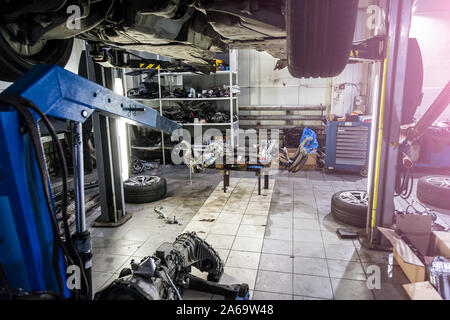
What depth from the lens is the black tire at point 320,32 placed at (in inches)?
56.7

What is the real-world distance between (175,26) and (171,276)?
2385 mm

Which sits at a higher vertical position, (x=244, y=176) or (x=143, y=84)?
(x=143, y=84)

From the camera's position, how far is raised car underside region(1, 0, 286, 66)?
2.10m

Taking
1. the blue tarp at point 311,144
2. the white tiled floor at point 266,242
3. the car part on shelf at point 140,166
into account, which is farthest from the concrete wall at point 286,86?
the white tiled floor at point 266,242

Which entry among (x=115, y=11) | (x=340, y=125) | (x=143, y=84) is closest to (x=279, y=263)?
(x=115, y=11)

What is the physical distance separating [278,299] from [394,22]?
9.88ft

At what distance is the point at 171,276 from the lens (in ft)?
6.96

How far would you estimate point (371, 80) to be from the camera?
26.0 ft

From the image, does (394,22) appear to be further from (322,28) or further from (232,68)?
(232,68)

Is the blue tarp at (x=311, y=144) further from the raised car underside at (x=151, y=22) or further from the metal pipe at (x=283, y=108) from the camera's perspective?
the raised car underside at (x=151, y=22)

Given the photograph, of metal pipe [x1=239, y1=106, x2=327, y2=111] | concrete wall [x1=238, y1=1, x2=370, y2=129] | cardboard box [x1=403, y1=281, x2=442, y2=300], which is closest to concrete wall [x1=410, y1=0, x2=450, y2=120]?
concrete wall [x1=238, y1=1, x2=370, y2=129]

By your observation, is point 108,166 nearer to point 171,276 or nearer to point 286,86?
point 171,276
